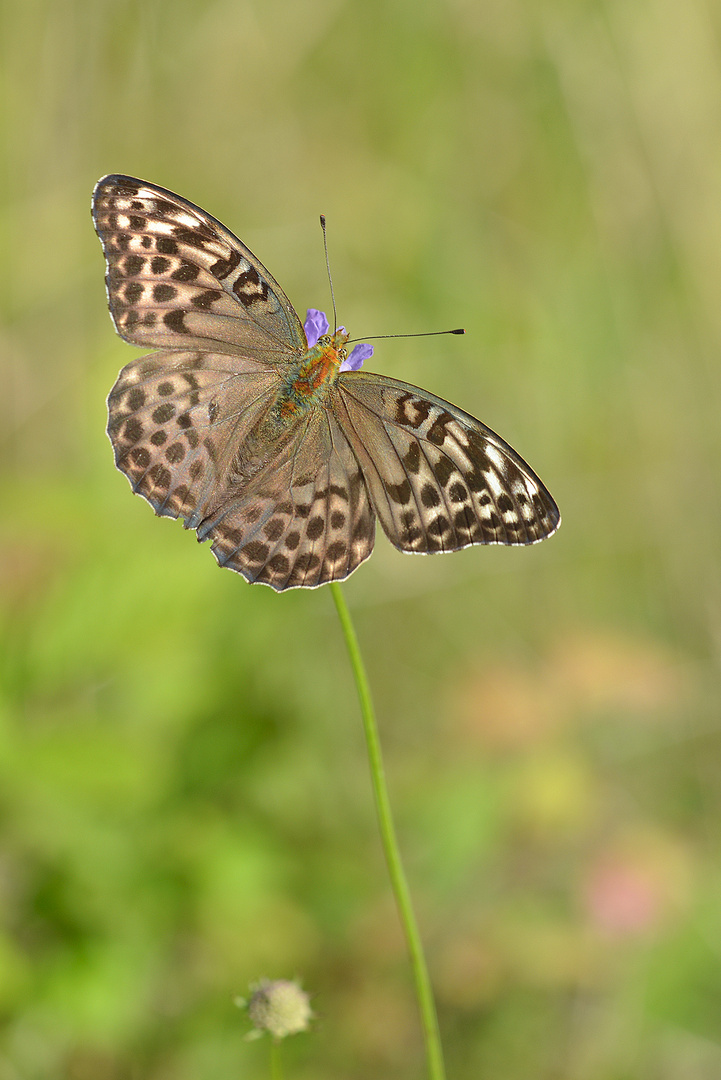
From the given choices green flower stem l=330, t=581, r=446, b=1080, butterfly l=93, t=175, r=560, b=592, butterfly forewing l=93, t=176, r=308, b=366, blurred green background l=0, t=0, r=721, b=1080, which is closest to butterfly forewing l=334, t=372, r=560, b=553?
butterfly l=93, t=175, r=560, b=592

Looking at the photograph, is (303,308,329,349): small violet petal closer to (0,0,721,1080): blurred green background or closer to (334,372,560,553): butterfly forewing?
(334,372,560,553): butterfly forewing

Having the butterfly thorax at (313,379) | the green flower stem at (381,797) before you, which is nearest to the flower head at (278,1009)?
the green flower stem at (381,797)

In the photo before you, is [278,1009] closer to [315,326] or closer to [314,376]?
[314,376]

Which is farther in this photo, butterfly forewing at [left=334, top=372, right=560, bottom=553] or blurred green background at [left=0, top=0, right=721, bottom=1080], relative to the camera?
blurred green background at [left=0, top=0, right=721, bottom=1080]

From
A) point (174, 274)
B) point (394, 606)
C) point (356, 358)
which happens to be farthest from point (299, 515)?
point (394, 606)

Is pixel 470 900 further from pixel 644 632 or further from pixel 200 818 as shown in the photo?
pixel 644 632

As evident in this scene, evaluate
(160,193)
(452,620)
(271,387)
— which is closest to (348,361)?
(271,387)
